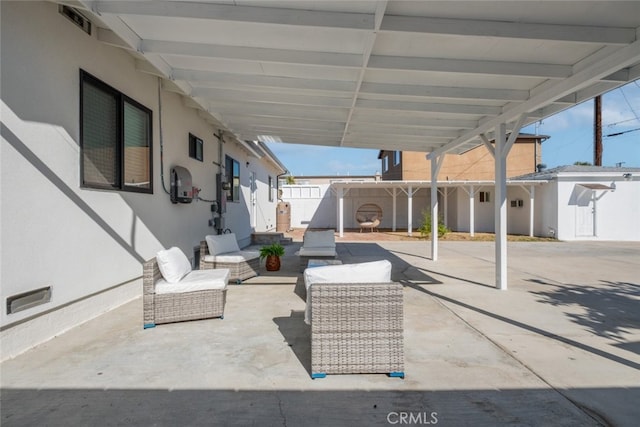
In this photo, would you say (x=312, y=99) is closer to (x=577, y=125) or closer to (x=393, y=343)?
(x=393, y=343)

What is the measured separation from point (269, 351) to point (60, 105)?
10.7 ft

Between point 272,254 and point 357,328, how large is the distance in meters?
4.24

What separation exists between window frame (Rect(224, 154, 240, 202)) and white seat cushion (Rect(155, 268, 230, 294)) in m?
5.18

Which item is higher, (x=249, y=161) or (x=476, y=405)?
(x=249, y=161)

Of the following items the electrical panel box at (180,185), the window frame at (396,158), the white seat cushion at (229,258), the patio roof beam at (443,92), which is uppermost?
the window frame at (396,158)

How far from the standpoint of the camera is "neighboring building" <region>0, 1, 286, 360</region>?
2.94 m

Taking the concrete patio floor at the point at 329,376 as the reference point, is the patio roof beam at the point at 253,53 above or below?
above

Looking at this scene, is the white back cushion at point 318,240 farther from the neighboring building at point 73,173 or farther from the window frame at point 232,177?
the window frame at point 232,177

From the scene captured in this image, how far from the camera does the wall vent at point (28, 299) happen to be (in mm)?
2893

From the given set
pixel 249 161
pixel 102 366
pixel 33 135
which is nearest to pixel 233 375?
pixel 102 366

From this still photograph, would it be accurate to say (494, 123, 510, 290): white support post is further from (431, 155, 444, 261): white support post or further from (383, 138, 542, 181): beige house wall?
(383, 138, 542, 181): beige house wall

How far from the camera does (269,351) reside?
307 cm

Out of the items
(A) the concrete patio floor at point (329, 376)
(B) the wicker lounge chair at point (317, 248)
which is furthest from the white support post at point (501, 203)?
(B) the wicker lounge chair at point (317, 248)

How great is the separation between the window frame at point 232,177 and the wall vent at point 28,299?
5.96m
